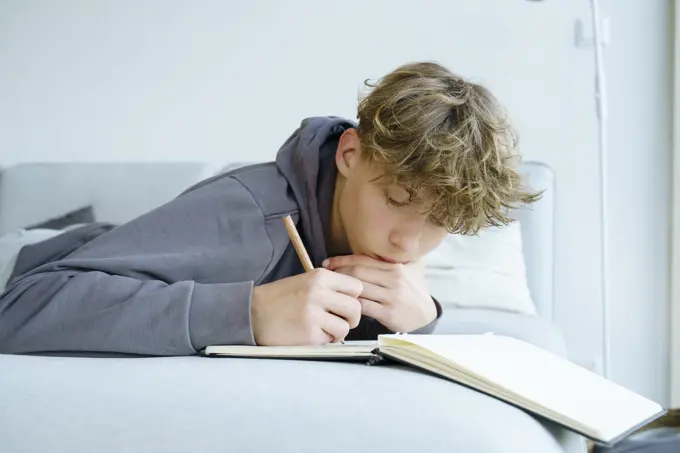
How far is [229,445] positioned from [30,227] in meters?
1.76

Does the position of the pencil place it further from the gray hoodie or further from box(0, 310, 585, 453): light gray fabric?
box(0, 310, 585, 453): light gray fabric

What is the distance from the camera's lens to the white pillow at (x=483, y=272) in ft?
5.91

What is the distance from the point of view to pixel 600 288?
8.11 feet

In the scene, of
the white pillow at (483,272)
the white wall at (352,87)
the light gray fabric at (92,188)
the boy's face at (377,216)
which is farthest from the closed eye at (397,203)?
the white wall at (352,87)

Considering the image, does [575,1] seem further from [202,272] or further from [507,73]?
[202,272]

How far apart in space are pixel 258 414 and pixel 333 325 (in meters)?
0.28

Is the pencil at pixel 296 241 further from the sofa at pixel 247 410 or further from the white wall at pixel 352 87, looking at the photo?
the white wall at pixel 352 87

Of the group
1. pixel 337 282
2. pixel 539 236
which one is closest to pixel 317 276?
pixel 337 282

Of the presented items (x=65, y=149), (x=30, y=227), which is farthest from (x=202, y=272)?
(x=65, y=149)

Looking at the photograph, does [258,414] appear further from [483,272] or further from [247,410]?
[483,272]

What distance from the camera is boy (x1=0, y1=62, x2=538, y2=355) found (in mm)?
914

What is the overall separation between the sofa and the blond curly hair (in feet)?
1.00

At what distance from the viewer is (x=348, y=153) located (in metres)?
1.21

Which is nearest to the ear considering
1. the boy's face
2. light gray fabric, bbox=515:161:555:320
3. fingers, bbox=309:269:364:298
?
the boy's face
